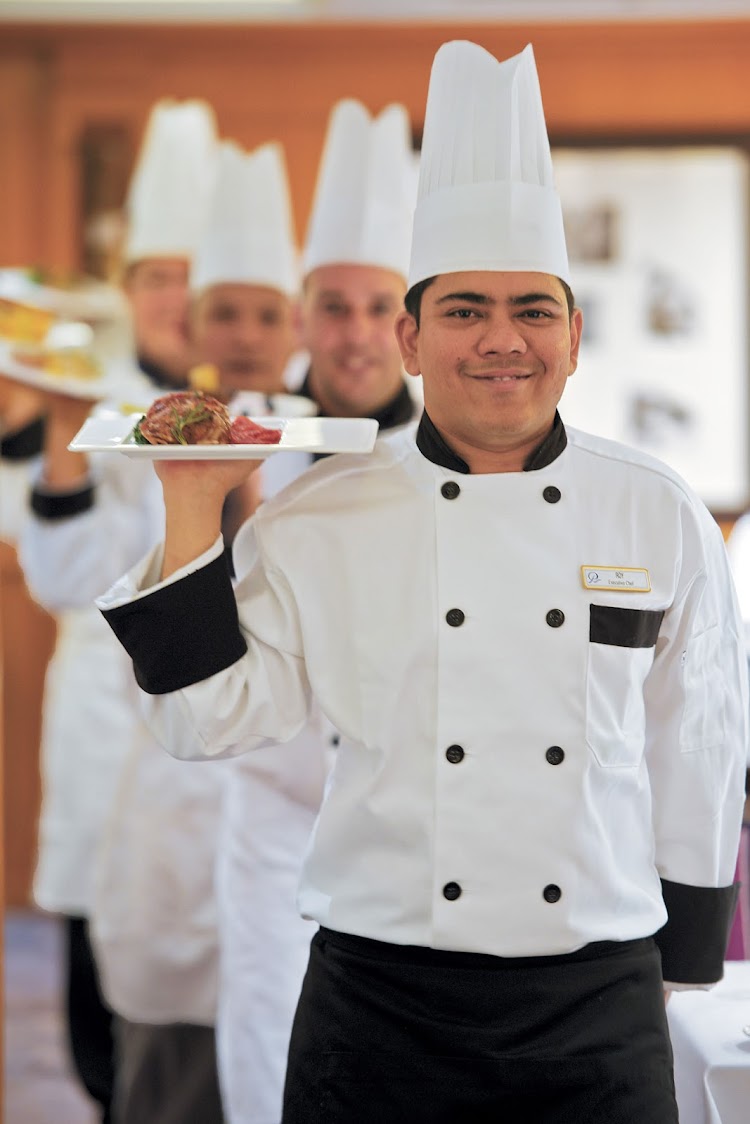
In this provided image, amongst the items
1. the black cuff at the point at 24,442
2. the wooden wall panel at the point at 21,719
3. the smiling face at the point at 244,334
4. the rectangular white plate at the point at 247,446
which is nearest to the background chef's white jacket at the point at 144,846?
the smiling face at the point at 244,334

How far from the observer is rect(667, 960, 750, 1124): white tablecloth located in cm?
153

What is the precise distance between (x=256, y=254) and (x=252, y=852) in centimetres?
108

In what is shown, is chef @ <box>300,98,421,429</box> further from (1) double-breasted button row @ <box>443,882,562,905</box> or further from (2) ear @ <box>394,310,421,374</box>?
(1) double-breasted button row @ <box>443,882,562,905</box>

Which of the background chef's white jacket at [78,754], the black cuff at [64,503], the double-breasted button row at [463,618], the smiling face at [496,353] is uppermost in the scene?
the smiling face at [496,353]

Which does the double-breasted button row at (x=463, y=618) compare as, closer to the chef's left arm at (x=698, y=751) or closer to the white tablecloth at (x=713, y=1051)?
the chef's left arm at (x=698, y=751)

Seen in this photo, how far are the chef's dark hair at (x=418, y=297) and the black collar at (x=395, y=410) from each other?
88 cm

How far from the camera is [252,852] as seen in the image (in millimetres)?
2312

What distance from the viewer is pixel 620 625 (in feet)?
4.73

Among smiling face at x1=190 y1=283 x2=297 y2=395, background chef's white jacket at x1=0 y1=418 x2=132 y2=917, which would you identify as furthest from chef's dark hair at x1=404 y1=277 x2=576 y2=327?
background chef's white jacket at x1=0 y1=418 x2=132 y2=917

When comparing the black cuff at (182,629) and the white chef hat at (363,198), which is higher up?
the white chef hat at (363,198)

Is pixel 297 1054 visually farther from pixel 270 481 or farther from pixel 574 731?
pixel 270 481

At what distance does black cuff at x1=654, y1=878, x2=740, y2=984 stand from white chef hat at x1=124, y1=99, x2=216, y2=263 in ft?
7.05

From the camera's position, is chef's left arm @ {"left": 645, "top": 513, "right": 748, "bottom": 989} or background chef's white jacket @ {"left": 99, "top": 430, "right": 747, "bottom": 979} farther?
chef's left arm @ {"left": 645, "top": 513, "right": 748, "bottom": 989}

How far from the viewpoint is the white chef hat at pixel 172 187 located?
3.31 m
